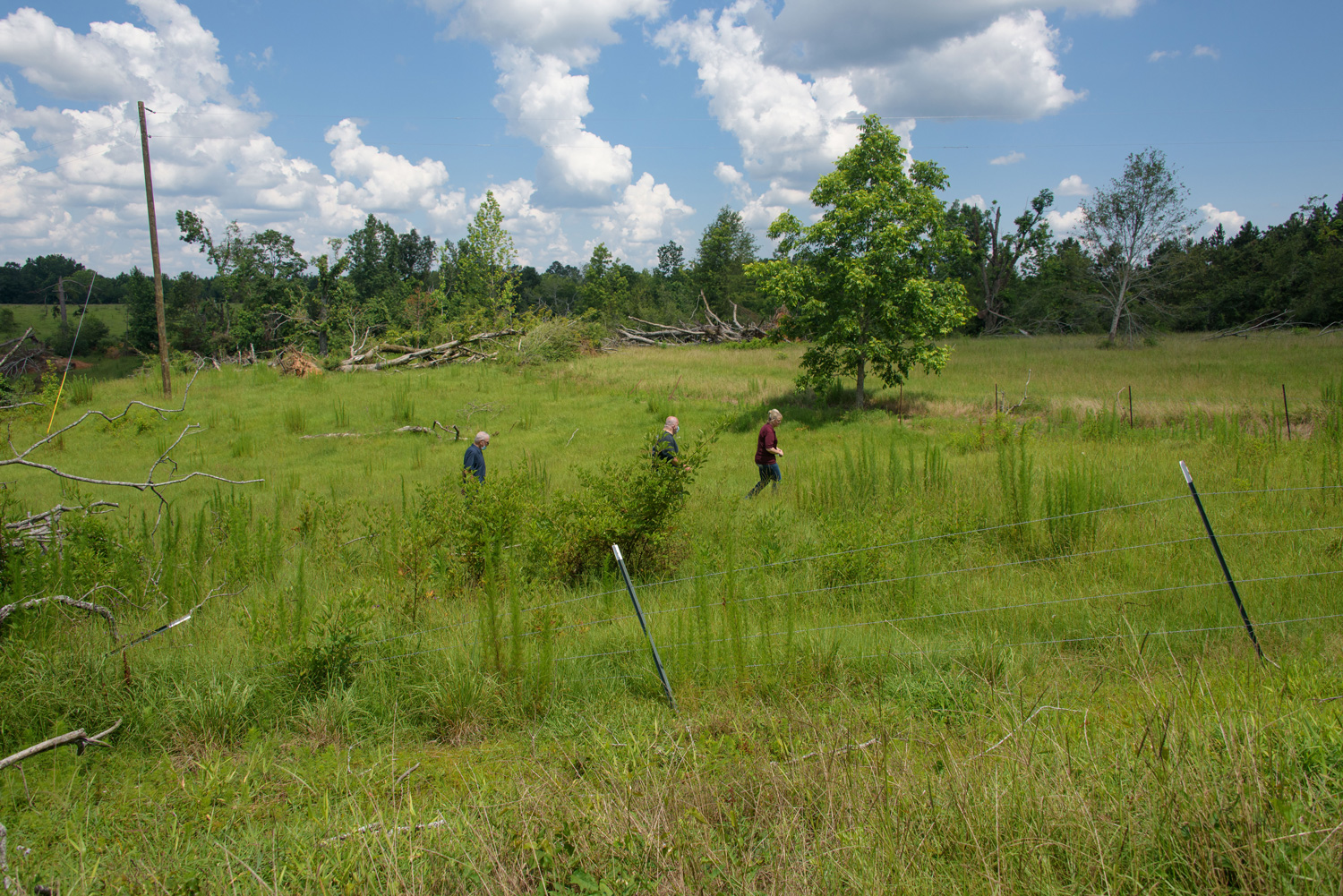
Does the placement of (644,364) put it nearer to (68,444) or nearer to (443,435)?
→ (443,435)

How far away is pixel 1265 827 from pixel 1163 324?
5392 centimetres

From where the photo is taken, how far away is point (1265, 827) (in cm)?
247

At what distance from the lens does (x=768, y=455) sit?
11.7m

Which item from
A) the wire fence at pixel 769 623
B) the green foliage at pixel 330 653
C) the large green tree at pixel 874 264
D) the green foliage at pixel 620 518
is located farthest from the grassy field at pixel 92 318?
the wire fence at pixel 769 623

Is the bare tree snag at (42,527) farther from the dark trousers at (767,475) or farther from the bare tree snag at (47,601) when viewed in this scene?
the dark trousers at (767,475)

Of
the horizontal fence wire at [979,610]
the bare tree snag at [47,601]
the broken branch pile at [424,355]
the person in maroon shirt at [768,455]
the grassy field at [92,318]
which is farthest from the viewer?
the grassy field at [92,318]

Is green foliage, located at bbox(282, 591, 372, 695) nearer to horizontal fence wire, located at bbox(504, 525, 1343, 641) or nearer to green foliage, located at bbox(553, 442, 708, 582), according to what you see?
horizontal fence wire, located at bbox(504, 525, 1343, 641)

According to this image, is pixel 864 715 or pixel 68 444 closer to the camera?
pixel 864 715

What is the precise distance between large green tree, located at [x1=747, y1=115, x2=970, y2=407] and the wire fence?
38.7 feet

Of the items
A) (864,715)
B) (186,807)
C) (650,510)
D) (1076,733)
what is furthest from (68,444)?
(1076,733)

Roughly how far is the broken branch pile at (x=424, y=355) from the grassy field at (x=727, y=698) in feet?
62.6

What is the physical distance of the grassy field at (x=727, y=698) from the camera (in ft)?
9.02

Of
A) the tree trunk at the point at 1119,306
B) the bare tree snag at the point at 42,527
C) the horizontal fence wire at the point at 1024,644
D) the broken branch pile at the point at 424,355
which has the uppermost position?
the tree trunk at the point at 1119,306

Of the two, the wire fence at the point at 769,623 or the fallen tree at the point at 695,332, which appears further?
the fallen tree at the point at 695,332
